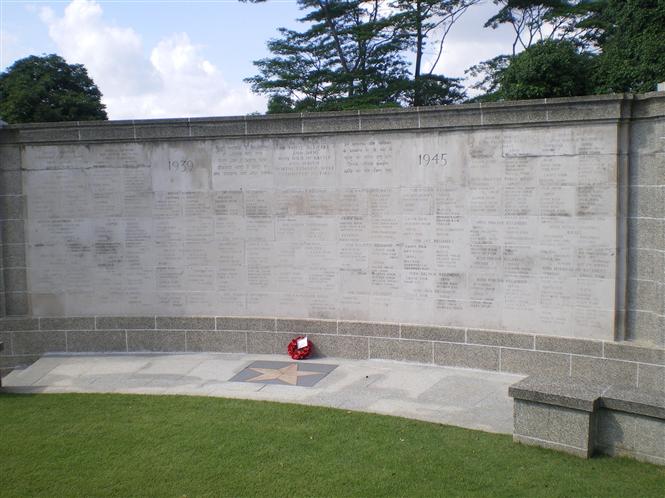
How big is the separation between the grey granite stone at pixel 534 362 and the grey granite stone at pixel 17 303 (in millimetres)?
8823

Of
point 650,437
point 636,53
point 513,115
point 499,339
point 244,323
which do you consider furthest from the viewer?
point 636,53

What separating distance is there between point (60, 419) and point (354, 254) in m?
5.31

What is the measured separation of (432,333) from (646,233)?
3626 mm

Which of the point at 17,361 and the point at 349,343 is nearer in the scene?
the point at 349,343

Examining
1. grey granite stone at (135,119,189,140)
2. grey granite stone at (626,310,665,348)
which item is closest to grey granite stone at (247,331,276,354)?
grey granite stone at (135,119,189,140)

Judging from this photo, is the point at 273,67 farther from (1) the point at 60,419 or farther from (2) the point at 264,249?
(1) the point at 60,419

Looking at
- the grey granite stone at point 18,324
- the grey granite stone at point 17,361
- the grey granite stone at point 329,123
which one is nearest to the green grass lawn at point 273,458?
the grey granite stone at point 17,361

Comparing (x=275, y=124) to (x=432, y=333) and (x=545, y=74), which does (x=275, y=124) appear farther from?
(x=545, y=74)

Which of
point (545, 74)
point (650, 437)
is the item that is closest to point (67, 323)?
point (650, 437)

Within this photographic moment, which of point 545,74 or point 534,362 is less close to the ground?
point 545,74

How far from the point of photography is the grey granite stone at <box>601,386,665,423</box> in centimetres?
681

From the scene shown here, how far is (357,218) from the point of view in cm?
1127

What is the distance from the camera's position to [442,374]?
10375mm

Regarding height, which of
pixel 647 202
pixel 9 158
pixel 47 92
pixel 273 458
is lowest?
pixel 273 458
